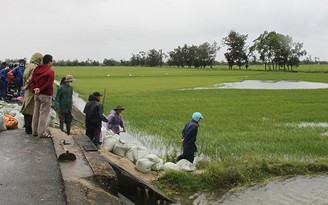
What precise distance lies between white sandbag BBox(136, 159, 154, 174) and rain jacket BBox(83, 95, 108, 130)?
114 centimetres

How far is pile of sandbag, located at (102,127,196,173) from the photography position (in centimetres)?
679

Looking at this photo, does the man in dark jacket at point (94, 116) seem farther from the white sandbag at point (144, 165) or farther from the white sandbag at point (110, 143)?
the white sandbag at point (144, 165)

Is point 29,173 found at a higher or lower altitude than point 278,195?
higher

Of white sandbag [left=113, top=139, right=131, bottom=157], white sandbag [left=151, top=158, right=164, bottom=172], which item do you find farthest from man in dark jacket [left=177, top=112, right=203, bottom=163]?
white sandbag [left=113, top=139, right=131, bottom=157]

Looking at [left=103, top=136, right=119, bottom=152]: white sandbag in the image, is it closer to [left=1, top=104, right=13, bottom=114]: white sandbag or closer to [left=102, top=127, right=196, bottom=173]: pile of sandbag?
[left=102, top=127, right=196, bottom=173]: pile of sandbag

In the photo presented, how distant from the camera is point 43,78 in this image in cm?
657

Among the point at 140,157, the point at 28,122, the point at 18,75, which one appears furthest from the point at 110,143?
the point at 18,75

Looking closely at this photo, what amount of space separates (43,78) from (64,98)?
38.9 inches

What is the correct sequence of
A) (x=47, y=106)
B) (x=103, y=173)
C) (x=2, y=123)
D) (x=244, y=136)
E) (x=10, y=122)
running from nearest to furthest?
1. (x=103, y=173)
2. (x=47, y=106)
3. (x=2, y=123)
4. (x=10, y=122)
5. (x=244, y=136)

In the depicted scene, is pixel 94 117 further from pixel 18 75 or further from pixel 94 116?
pixel 18 75

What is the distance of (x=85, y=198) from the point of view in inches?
166

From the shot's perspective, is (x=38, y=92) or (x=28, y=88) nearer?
(x=38, y=92)

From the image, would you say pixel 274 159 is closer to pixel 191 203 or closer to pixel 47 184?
pixel 191 203

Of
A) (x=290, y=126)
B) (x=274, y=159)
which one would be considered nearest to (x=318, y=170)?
(x=274, y=159)
